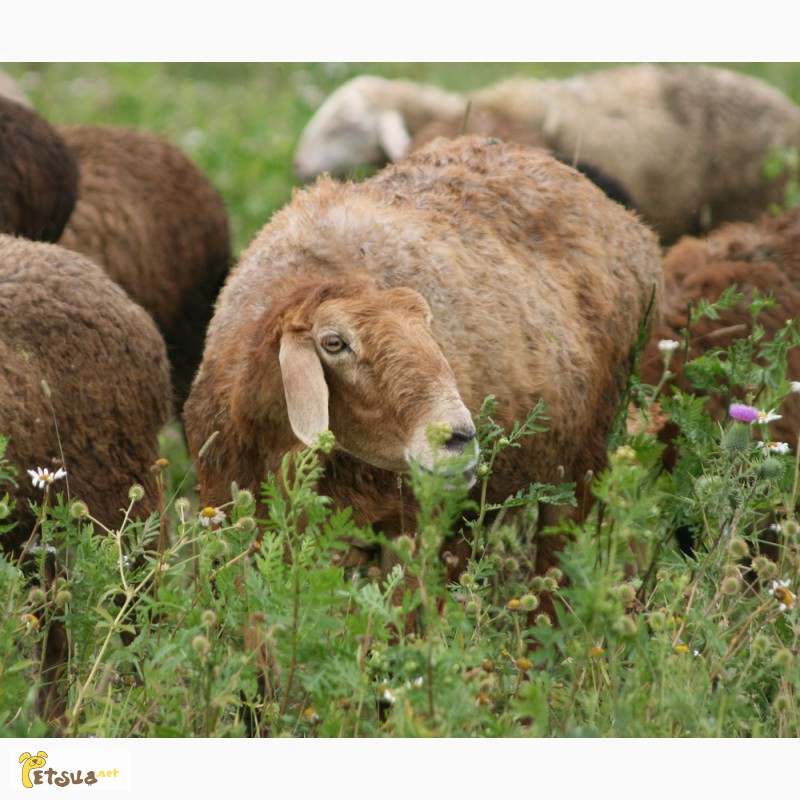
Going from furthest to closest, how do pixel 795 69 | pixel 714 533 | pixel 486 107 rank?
pixel 795 69 → pixel 486 107 → pixel 714 533

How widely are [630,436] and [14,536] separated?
7.20 feet

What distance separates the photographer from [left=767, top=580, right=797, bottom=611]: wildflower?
3566 mm

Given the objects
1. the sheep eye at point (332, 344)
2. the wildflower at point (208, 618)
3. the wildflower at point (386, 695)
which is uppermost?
the sheep eye at point (332, 344)

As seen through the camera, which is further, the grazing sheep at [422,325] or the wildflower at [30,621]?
the grazing sheep at [422,325]

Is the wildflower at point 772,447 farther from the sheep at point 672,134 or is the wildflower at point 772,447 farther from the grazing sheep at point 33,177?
the sheep at point 672,134

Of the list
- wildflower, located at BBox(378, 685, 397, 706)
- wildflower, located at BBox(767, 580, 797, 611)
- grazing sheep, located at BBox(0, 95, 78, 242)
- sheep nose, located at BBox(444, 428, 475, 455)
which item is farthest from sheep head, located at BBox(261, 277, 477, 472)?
grazing sheep, located at BBox(0, 95, 78, 242)

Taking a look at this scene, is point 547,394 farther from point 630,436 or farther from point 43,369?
point 43,369

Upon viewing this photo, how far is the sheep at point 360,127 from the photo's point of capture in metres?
10.4

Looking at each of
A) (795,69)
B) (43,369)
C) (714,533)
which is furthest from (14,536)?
Result: (795,69)

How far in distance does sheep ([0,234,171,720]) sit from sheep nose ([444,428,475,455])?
4.12 ft

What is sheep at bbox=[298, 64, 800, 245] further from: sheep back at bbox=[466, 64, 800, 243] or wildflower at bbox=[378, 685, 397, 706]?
wildflower at bbox=[378, 685, 397, 706]

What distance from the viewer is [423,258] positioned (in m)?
4.53

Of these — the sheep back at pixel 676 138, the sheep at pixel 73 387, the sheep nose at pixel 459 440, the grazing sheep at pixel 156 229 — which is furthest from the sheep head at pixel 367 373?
the sheep back at pixel 676 138

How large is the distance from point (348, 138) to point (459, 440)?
7.04m
